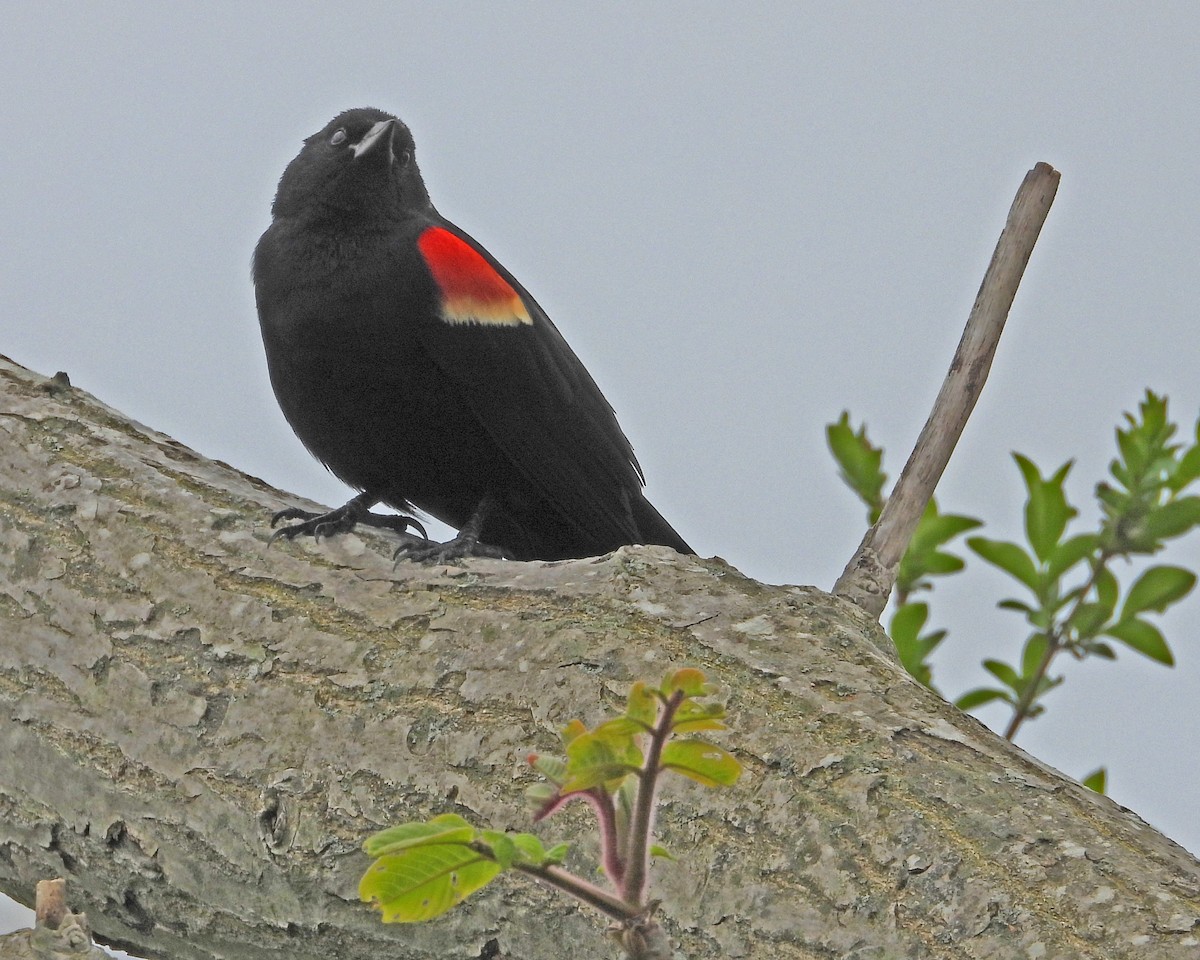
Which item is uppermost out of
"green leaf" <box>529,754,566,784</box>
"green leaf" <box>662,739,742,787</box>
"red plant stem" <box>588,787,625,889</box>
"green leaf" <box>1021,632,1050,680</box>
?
"green leaf" <box>1021,632,1050,680</box>

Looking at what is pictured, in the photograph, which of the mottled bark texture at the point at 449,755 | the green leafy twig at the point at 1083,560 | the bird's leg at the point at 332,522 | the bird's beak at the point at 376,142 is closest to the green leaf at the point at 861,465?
the green leafy twig at the point at 1083,560

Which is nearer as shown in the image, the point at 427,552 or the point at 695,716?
the point at 695,716

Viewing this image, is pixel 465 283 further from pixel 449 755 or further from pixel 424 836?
pixel 424 836

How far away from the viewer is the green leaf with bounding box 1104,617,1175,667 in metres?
3.19

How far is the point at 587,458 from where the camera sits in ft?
11.8

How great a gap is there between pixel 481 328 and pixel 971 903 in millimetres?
2202

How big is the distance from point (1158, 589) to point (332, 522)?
196 cm

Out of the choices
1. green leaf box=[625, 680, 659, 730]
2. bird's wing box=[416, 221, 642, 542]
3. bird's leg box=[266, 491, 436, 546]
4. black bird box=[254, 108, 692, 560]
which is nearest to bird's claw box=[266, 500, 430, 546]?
bird's leg box=[266, 491, 436, 546]

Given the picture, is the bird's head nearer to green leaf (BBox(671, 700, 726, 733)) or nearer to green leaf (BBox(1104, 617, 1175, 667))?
green leaf (BBox(1104, 617, 1175, 667))

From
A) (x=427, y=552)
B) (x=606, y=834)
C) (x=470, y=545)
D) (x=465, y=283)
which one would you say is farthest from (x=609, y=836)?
(x=465, y=283)

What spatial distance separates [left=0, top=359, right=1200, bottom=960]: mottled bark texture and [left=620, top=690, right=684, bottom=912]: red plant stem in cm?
80

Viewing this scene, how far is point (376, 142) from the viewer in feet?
12.4

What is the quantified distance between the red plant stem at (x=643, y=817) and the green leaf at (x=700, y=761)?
51 mm

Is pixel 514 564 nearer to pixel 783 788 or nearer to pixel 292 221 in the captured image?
pixel 783 788
